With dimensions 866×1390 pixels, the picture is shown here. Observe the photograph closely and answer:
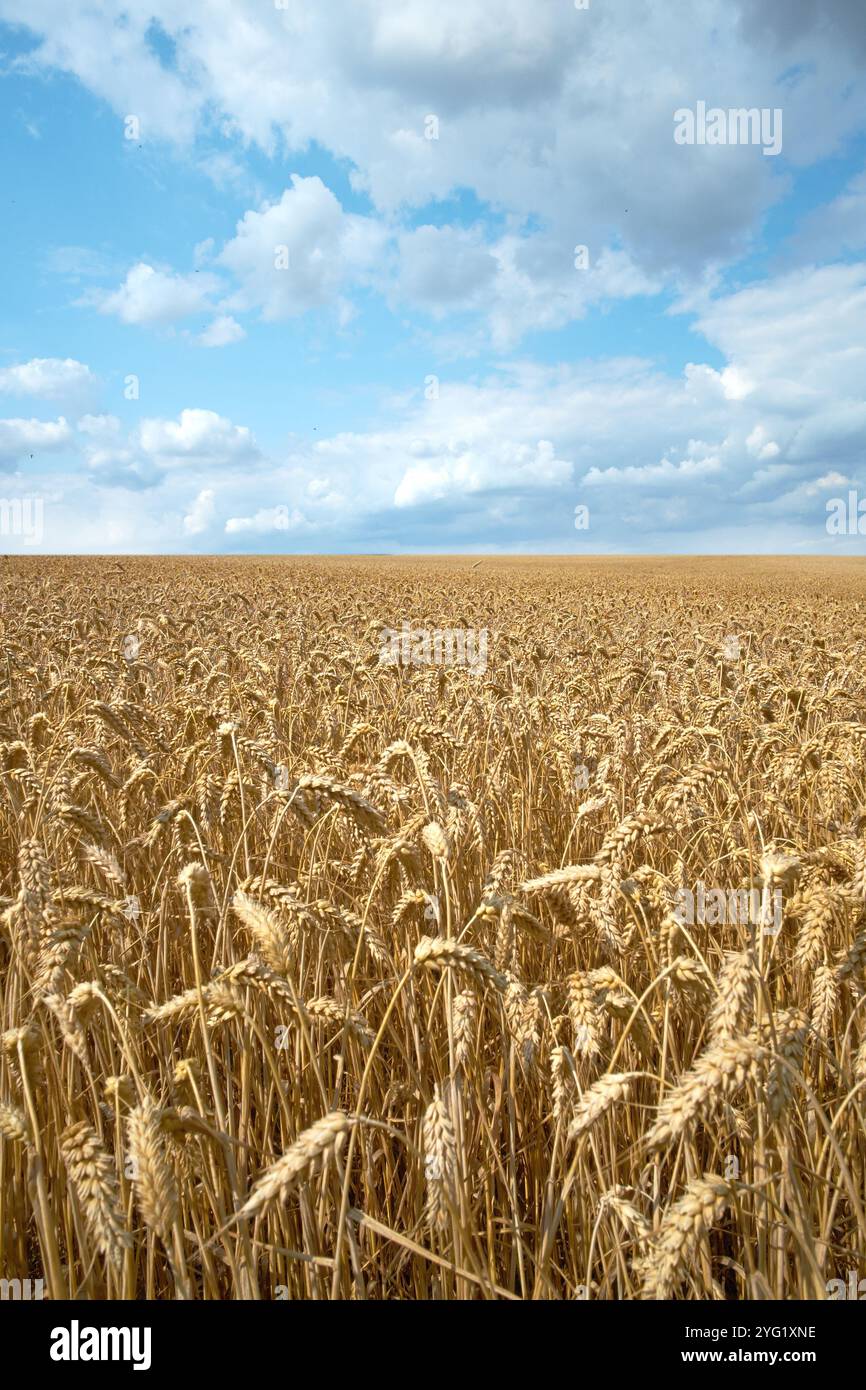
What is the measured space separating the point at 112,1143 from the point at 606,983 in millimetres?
1580

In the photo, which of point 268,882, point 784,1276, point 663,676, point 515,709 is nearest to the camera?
point 784,1276

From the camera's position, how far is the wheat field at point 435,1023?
4.53 ft

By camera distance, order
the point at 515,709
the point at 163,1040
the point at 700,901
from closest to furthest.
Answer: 1. the point at 163,1040
2. the point at 700,901
3. the point at 515,709

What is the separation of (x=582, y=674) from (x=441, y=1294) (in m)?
5.25

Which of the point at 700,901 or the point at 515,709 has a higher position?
the point at 515,709

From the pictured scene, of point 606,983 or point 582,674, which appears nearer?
point 606,983

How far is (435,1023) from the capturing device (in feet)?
8.22

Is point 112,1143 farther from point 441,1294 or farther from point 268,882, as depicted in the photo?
point 441,1294

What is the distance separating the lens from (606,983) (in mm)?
1818

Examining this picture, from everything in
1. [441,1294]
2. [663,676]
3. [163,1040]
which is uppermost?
[663,676]

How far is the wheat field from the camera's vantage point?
1382 millimetres

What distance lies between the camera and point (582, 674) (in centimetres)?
664

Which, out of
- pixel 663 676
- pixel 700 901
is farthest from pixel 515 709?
pixel 700 901

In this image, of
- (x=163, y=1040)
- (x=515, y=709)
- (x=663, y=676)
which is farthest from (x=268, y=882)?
(x=663, y=676)
